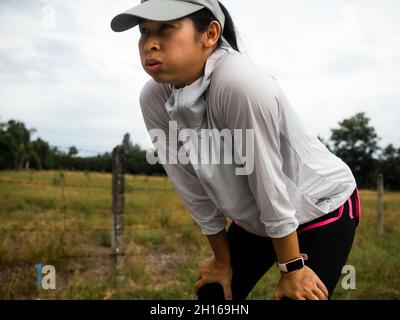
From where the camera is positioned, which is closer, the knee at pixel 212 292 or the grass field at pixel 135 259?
the knee at pixel 212 292

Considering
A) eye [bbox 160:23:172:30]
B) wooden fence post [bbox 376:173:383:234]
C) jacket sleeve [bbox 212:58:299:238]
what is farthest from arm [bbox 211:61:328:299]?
wooden fence post [bbox 376:173:383:234]

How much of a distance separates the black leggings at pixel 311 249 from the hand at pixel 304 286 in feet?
0.23

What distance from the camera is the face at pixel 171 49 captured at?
130 cm

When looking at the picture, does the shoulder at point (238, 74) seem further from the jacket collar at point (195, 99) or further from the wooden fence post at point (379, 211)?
the wooden fence post at point (379, 211)

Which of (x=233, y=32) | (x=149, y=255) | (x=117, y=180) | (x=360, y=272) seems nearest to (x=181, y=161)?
(x=233, y=32)

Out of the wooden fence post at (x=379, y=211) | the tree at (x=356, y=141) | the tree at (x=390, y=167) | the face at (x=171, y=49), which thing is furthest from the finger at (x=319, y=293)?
the tree at (x=356, y=141)

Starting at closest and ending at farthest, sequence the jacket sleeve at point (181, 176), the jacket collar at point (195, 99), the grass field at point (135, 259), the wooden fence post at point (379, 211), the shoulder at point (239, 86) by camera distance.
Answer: the shoulder at point (239, 86)
the jacket collar at point (195, 99)
the jacket sleeve at point (181, 176)
the grass field at point (135, 259)
the wooden fence post at point (379, 211)

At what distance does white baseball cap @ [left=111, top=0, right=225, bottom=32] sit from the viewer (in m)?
1.26

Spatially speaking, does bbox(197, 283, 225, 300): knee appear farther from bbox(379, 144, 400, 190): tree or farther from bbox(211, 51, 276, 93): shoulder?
bbox(379, 144, 400, 190): tree

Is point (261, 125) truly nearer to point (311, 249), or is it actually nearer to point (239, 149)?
point (239, 149)

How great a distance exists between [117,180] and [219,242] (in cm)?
328

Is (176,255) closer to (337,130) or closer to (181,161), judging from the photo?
(181,161)

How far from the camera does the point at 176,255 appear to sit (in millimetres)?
6230
